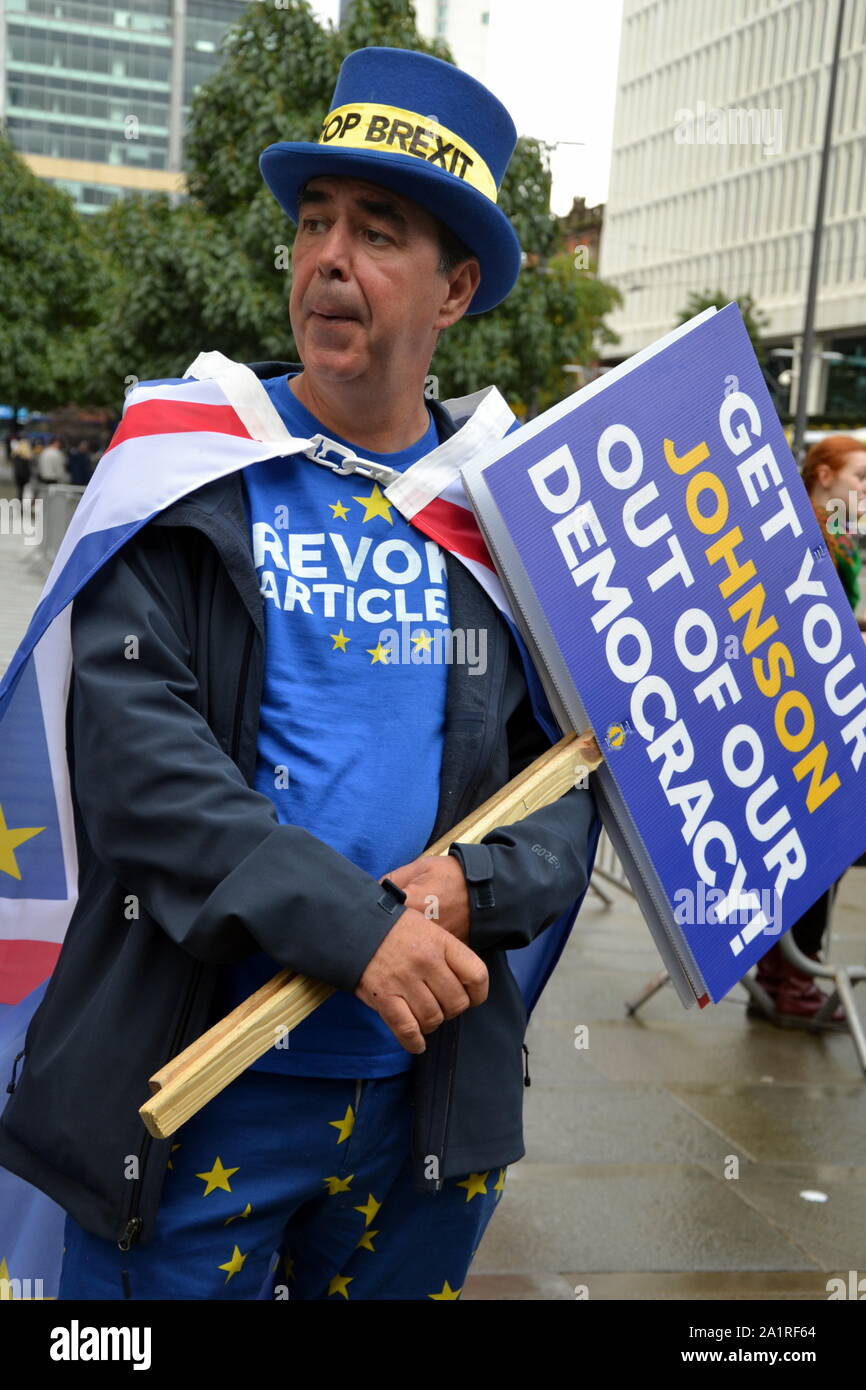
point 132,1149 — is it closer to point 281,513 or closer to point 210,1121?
→ point 210,1121

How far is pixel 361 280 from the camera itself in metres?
1.90

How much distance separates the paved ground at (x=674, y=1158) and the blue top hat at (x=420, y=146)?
139 centimetres

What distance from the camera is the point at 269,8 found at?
12391 mm

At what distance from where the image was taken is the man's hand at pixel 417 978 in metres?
1.64

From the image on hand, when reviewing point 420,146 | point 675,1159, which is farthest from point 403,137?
point 675,1159

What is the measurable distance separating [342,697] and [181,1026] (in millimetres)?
422

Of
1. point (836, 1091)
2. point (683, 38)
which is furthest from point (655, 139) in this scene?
point (836, 1091)

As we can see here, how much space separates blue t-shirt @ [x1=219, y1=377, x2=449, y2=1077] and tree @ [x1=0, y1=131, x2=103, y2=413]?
3739 centimetres

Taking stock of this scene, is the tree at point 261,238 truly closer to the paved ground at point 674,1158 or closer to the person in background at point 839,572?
the person in background at point 839,572

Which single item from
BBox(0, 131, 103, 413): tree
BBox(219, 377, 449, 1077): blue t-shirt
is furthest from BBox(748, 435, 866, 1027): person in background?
BBox(0, 131, 103, 413): tree

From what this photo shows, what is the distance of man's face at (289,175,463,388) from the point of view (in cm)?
191

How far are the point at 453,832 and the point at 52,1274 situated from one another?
0.88m

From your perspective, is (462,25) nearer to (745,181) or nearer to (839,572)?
(745,181)

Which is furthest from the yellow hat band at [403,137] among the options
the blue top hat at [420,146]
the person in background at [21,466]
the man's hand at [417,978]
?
the person in background at [21,466]
